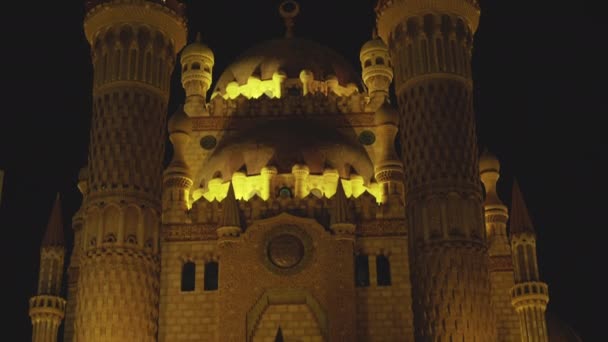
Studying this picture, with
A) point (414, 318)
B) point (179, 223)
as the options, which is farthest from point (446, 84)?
point (179, 223)

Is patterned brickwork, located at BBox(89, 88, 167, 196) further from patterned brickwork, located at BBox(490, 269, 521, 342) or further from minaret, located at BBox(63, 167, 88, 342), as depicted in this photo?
patterned brickwork, located at BBox(490, 269, 521, 342)

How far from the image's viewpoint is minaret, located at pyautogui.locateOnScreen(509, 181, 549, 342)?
74.0ft

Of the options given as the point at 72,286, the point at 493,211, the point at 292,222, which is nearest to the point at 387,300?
the point at 292,222

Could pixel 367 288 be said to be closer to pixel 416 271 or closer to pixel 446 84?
pixel 416 271

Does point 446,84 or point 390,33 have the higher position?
point 390,33

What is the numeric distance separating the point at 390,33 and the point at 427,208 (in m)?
4.56

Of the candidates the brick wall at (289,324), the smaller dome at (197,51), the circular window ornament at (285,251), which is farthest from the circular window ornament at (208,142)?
the brick wall at (289,324)

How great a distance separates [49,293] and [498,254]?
10.5 m

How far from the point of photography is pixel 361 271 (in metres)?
22.5

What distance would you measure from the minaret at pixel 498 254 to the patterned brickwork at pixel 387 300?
214 cm

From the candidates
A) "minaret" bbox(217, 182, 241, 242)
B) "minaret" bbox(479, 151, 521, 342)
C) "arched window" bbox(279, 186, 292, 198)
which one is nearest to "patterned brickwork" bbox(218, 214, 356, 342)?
"minaret" bbox(217, 182, 241, 242)

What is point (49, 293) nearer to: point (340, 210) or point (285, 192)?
point (285, 192)

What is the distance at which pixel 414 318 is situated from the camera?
21.2 m

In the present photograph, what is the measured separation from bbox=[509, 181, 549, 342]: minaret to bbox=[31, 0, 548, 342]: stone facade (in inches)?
1.6
